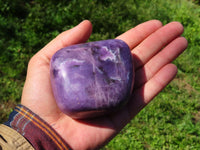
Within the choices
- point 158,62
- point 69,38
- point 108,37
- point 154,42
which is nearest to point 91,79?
point 69,38

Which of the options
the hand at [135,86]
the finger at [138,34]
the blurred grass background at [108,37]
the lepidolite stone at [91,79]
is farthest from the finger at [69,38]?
the blurred grass background at [108,37]

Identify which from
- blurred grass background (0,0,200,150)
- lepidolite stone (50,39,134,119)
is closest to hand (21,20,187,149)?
lepidolite stone (50,39,134,119)

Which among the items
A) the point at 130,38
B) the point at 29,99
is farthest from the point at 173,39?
the point at 29,99

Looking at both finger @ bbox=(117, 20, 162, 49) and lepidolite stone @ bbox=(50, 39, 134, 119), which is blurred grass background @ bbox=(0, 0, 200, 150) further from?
lepidolite stone @ bbox=(50, 39, 134, 119)

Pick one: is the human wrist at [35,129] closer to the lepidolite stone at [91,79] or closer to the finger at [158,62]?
the lepidolite stone at [91,79]

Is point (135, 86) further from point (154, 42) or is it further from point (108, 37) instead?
point (108, 37)

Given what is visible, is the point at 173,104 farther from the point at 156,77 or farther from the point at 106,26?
the point at 106,26
